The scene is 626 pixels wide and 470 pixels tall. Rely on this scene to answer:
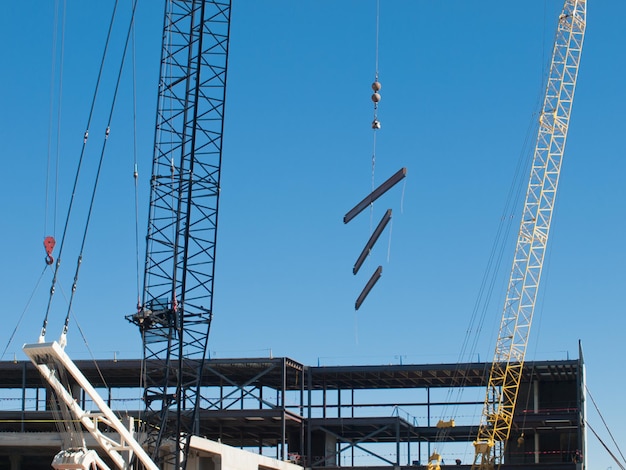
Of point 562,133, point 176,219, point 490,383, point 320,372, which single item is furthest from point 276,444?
point 176,219

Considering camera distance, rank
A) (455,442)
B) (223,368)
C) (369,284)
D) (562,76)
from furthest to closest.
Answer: (455,442), (223,368), (562,76), (369,284)

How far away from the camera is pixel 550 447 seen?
121375mm

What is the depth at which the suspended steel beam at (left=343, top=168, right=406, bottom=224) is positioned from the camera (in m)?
71.9

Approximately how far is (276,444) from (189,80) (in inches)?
2485

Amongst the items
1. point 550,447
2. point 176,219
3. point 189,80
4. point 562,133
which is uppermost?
point 562,133

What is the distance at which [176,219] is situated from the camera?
266 ft

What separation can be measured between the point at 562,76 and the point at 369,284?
38.3 m

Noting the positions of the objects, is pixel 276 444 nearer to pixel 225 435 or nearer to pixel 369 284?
pixel 225 435

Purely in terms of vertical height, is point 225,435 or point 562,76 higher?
point 562,76

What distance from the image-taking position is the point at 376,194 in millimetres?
71875

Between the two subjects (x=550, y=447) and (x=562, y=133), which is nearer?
(x=562, y=133)

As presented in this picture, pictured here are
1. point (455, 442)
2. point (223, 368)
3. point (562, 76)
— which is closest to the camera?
point (562, 76)

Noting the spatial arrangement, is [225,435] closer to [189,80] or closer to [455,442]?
[455,442]

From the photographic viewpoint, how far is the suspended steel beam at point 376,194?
7188 centimetres
